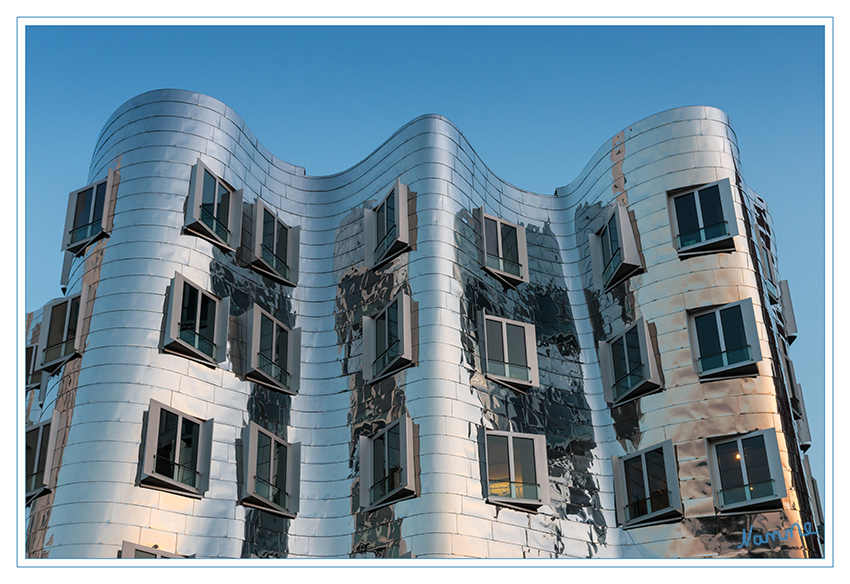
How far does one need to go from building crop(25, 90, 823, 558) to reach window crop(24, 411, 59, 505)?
72 millimetres

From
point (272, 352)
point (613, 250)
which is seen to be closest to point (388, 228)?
A: point (272, 352)

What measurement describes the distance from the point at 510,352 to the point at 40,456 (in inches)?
486

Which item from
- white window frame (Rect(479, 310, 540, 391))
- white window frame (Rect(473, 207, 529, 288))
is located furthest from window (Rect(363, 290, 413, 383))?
white window frame (Rect(473, 207, 529, 288))

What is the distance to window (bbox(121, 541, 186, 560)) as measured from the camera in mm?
18703

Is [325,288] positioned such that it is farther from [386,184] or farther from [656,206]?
[656,206]

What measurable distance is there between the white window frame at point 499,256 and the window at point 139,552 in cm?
1181

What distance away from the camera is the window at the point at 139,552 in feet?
61.4

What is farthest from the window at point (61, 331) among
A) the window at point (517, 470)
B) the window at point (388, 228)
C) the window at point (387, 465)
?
the window at point (517, 470)

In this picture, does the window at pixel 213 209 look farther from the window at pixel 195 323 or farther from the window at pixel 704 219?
the window at pixel 704 219

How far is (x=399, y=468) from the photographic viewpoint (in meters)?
21.2

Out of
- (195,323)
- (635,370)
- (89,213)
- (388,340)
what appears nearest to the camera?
(195,323)

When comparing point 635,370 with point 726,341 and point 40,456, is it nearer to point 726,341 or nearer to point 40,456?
point 726,341

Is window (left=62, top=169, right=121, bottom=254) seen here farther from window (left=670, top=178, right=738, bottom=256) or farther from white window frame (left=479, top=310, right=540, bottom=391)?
window (left=670, top=178, right=738, bottom=256)

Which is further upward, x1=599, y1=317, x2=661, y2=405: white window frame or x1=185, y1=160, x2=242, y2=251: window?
x1=185, y1=160, x2=242, y2=251: window
